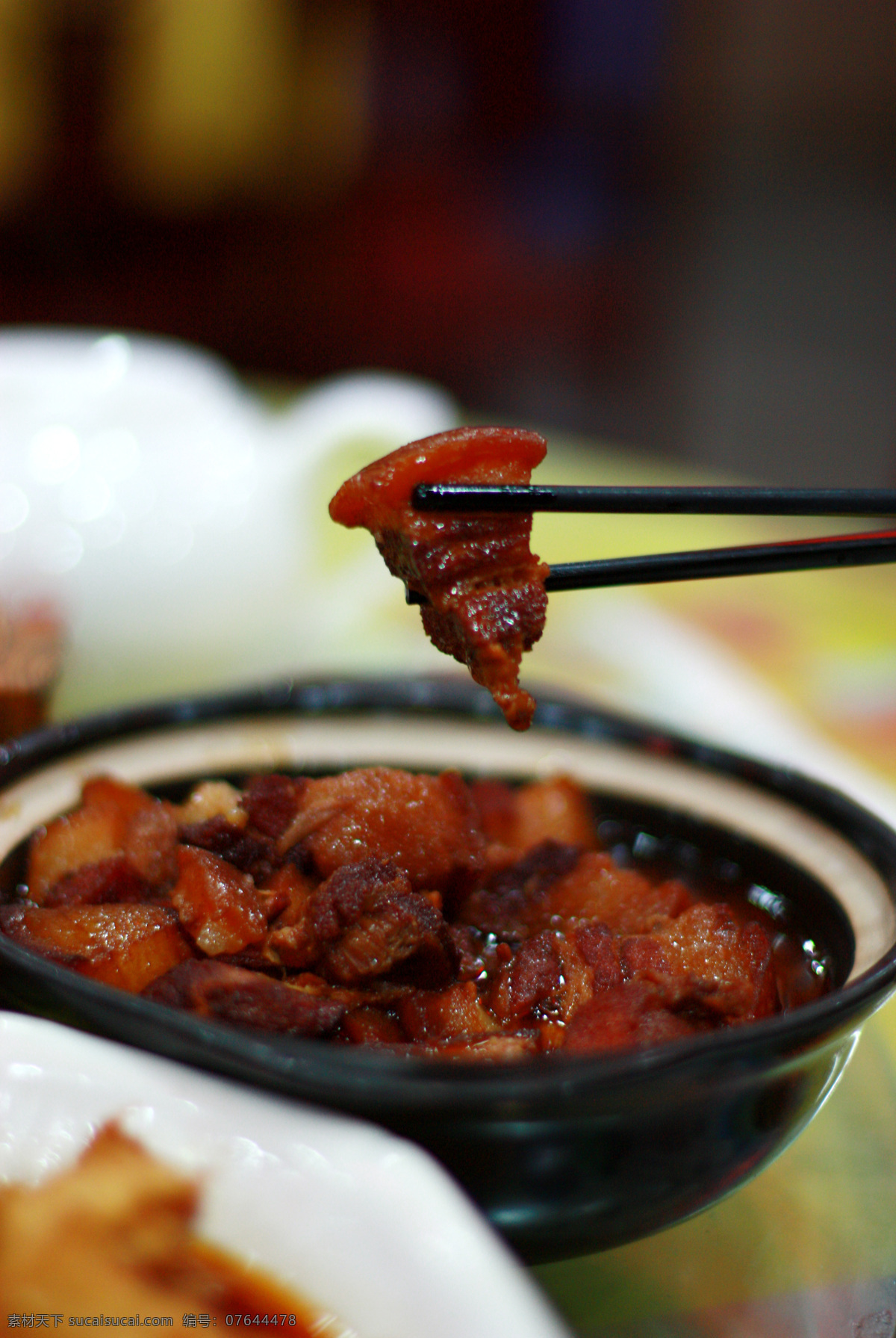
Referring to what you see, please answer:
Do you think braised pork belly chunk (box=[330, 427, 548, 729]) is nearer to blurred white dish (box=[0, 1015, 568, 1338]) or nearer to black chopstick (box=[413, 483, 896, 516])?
black chopstick (box=[413, 483, 896, 516])

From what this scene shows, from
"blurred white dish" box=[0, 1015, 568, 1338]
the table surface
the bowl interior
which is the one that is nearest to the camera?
"blurred white dish" box=[0, 1015, 568, 1338]

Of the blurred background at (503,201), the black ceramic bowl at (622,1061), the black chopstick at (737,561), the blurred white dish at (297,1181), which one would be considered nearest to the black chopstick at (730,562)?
the black chopstick at (737,561)

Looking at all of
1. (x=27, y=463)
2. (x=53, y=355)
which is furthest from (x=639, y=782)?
(x=53, y=355)

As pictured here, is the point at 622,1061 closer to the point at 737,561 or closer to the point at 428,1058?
the point at 428,1058

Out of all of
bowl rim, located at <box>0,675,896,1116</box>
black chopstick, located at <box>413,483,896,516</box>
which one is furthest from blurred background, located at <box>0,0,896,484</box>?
bowl rim, located at <box>0,675,896,1116</box>

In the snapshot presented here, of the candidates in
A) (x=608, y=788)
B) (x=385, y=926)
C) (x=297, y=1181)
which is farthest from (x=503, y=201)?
(x=297, y=1181)

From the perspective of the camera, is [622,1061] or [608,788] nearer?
[622,1061]
